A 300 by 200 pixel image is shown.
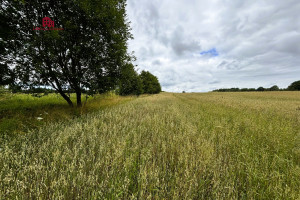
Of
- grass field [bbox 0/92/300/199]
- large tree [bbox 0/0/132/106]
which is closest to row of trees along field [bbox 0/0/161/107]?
large tree [bbox 0/0/132/106]

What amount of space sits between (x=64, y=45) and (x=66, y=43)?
0.53 ft

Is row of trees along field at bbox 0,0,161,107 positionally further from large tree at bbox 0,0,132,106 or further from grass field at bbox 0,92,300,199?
grass field at bbox 0,92,300,199

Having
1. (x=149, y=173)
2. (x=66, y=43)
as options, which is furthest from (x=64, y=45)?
(x=149, y=173)

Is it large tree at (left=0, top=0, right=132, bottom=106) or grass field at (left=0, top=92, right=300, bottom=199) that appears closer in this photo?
grass field at (left=0, top=92, right=300, bottom=199)

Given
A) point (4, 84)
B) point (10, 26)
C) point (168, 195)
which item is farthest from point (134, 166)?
point (10, 26)

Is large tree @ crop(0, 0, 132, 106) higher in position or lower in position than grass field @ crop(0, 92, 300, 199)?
higher

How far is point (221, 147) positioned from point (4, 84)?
10.0m

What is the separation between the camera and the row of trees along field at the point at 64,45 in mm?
5617

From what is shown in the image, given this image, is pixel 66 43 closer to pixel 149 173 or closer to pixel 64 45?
pixel 64 45

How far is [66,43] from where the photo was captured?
6.29 meters

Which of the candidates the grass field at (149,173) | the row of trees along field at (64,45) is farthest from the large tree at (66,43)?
the grass field at (149,173)

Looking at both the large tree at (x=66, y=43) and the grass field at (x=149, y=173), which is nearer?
the grass field at (x=149, y=173)

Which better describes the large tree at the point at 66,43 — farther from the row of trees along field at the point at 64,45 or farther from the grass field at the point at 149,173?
the grass field at the point at 149,173

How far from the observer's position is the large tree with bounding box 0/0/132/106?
5.64m
